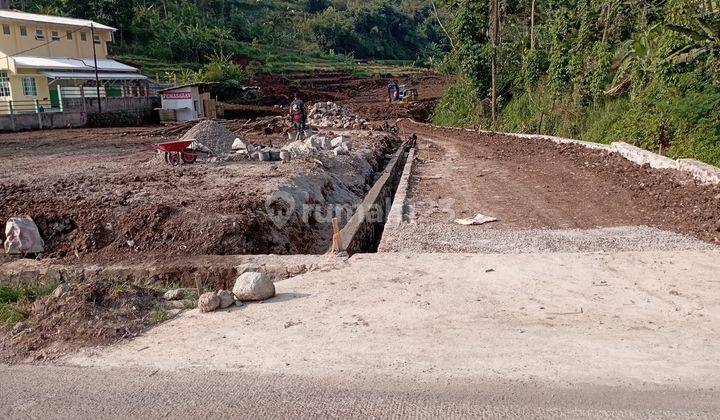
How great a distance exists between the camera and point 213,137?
1694 centimetres

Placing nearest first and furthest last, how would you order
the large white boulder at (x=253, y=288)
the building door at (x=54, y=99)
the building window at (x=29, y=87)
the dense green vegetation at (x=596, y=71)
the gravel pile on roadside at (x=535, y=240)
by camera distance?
the large white boulder at (x=253, y=288)
the gravel pile on roadside at (x=535, y=240)
the dense green vegetation at (x=596, y=71)
the building door at (x=54, y=99)
the building window at (x=29, y=87)

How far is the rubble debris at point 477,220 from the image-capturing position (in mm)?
9055

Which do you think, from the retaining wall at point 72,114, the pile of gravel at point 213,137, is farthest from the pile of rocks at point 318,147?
the retaining wall at point 72,114

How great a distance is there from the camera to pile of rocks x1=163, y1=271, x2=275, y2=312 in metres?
5.31

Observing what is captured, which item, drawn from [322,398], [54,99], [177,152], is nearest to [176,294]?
[322,398]

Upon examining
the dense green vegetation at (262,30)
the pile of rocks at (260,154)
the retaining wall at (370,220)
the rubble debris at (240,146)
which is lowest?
the retaining wall at (370,220)

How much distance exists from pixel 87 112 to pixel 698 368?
33003 millimetres

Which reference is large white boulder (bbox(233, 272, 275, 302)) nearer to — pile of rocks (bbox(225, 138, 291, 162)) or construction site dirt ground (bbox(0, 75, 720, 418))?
construction site dirt ground (bbox(0, 75, 720, 418))

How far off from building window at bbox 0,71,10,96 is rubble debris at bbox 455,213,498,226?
35.5 m

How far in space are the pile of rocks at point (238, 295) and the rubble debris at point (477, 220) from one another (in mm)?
4249

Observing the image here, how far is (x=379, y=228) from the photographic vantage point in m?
11.0

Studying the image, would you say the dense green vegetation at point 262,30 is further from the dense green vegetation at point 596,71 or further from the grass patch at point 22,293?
the grass patch at point 22,293

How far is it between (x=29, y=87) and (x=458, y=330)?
38774mm

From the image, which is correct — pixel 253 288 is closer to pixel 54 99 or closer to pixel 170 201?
pixel 170 201
